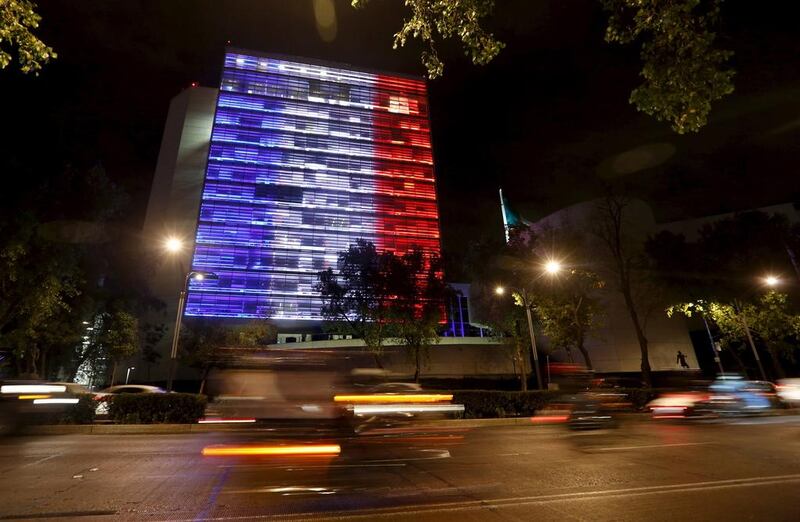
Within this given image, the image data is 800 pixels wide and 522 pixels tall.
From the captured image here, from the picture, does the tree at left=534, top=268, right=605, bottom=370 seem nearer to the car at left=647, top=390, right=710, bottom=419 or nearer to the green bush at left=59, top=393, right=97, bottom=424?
the car at left=647, top=390, right=710, bottom=419

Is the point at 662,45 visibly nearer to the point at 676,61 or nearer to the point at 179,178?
the point at 676,61

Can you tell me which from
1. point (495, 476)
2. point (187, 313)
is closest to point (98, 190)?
point (495, 476)

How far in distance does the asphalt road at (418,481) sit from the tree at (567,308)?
18.8 m

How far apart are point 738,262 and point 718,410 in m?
23.8

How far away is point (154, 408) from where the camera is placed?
16.0 m

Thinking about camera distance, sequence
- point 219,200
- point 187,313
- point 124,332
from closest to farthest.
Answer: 1. point 124,332
2. point 187,313
3. point 219,200

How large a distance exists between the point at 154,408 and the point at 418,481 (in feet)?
44.1

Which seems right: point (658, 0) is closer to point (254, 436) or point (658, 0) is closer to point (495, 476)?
point (495, 476)

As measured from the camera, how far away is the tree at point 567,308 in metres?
29.9

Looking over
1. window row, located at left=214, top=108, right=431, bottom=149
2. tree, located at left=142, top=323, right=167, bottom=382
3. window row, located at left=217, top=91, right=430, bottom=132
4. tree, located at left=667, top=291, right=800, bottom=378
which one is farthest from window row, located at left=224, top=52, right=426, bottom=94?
tree, located at left=667, top=291, right=800, bottom=378

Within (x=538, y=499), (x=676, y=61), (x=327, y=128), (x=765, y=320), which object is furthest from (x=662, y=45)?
(x=327, y=128)

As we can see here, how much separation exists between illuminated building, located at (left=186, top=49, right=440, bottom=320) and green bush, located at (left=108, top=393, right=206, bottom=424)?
144ft

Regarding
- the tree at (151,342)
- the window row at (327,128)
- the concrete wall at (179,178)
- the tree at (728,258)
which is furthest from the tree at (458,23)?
the window row at (327,128)

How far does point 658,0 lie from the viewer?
579 cm
